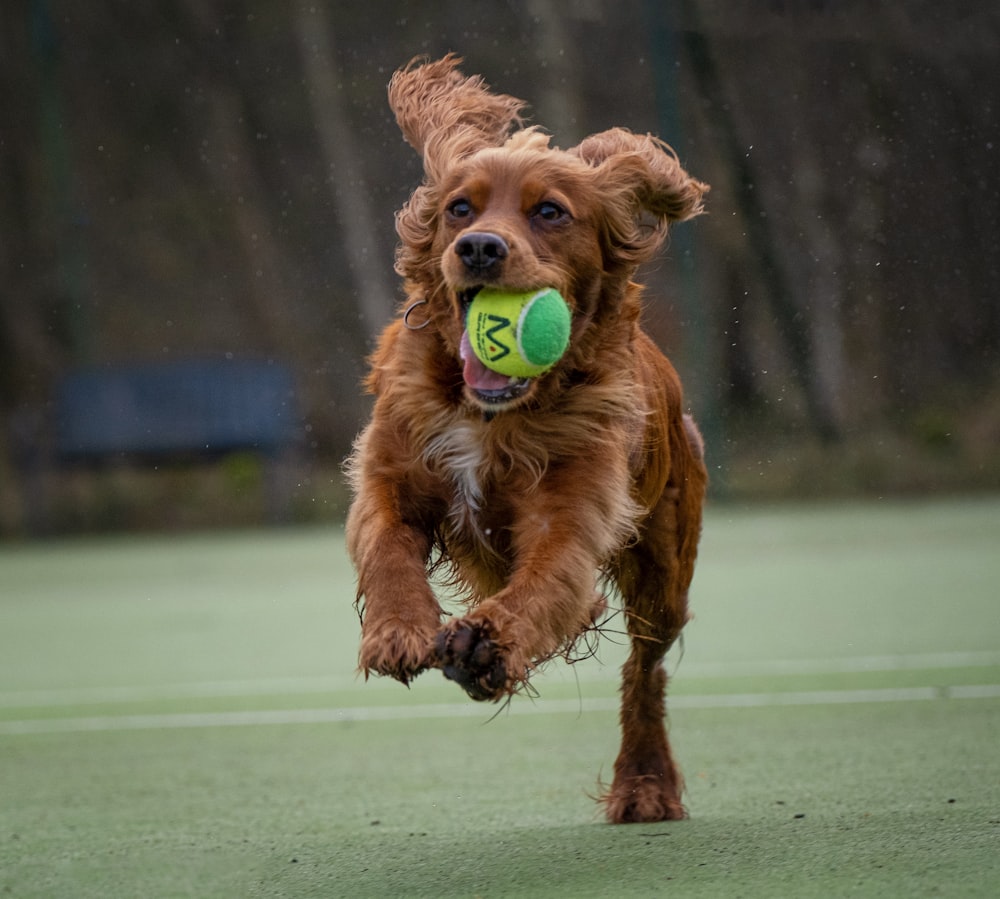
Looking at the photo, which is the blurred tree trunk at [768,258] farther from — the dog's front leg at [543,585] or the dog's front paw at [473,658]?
the dog's front paw at [473,658]

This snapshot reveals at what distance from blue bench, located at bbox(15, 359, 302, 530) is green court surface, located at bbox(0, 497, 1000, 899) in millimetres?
4338

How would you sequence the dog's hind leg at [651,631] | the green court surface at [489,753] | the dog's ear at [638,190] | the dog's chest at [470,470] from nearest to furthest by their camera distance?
the green court surface at [489,753] → the dog's chest at [470,470] → the dog's ear at [638,190] → the dog's hind leg at [651,631]

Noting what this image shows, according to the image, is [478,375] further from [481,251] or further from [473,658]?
[473,658]

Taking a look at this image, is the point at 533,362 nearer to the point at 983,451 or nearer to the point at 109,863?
the point at 109,863

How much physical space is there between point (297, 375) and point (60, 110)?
4038 mm

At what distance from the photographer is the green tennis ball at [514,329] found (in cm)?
330

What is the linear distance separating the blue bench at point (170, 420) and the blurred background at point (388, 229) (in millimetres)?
24

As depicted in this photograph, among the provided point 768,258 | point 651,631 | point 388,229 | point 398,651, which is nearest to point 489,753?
point 651,631

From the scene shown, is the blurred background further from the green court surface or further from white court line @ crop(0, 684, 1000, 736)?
white court line @ crop(0, 684, 1000, 736)

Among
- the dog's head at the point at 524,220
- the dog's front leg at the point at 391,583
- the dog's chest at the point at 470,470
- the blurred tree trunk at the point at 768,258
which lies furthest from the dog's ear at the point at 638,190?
the blurred tree trunk at the point at 768,258

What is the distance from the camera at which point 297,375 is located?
1698 centimetres

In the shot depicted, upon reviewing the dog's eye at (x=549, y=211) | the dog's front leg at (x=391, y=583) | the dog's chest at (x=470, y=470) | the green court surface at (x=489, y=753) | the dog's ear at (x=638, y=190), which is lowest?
the green court surface at (x=489, y=753)

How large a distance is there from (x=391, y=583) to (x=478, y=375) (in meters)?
0.49

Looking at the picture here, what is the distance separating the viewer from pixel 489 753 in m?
4.61
